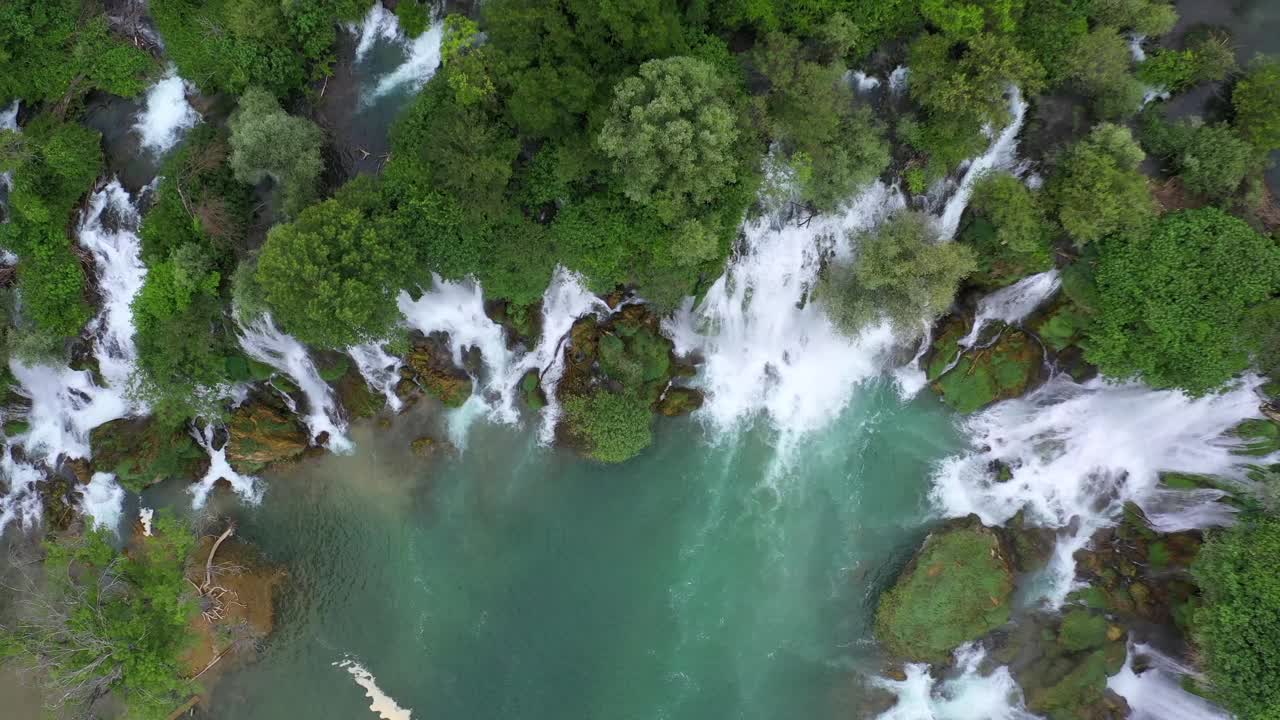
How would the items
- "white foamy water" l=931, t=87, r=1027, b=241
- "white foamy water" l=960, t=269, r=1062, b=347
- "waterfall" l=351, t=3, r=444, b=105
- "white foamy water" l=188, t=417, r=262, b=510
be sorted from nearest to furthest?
"white foamy water" l=931, t=87, r=1027, b=241
"white foamy water" l=960, t=269, r=1062, b=347
"waterfall" l=351, t=3, r=444, b=105
"white foamy water" l=188, t=417, r=262, b=510

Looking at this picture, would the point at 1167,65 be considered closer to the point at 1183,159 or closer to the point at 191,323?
the point at 1183,159

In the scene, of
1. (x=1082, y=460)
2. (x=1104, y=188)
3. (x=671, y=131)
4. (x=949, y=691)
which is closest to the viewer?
(x=671, y=131)

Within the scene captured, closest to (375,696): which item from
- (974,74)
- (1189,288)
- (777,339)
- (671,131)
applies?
(777,339)

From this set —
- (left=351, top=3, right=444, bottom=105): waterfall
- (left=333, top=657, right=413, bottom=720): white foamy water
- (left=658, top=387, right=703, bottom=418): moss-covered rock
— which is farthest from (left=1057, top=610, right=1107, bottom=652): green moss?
(left=351, top=3, right=444, bottom=105): waterfall

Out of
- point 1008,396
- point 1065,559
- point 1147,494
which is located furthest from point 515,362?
point 1147,494

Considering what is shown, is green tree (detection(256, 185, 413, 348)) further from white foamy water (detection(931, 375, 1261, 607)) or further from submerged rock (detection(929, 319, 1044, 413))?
white foamy water (detection(931, 375, 1261, 607))

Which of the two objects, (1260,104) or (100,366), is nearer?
(1260,104)

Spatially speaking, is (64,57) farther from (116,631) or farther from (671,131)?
(671,131)
